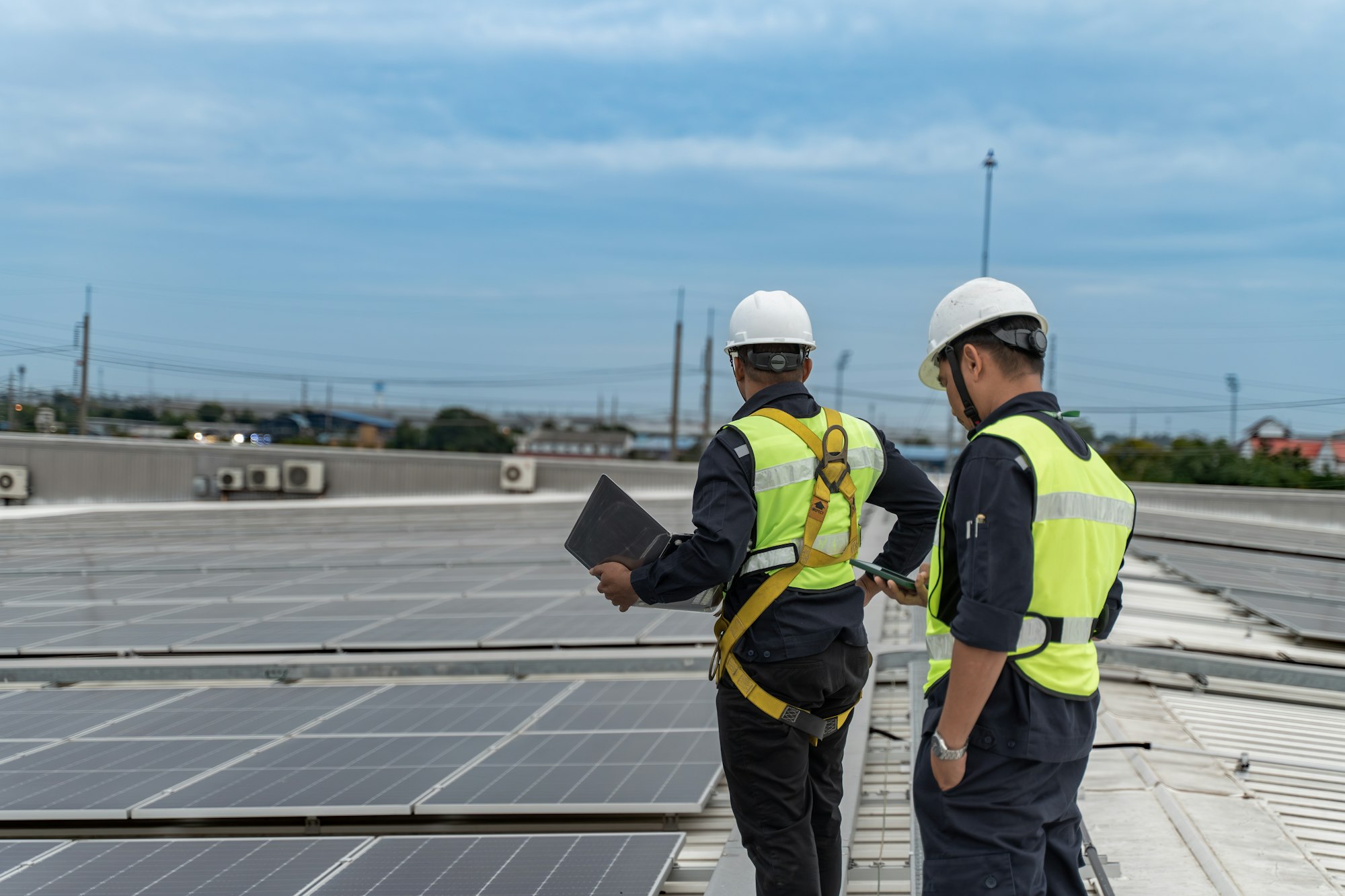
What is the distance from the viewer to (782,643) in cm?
327

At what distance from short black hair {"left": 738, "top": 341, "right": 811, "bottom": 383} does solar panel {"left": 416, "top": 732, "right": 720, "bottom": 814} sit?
5.66ft

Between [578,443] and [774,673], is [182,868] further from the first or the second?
[578,443]

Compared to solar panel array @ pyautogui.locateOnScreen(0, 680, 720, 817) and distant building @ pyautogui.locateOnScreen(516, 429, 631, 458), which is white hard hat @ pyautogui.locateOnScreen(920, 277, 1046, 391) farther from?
distant building @ pyautogui.locateOnScreen(516, 429, 631, 458)

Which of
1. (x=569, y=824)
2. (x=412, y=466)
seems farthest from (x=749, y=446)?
(x=412, y=466)

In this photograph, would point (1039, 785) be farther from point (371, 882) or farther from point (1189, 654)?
point (1189, 654)

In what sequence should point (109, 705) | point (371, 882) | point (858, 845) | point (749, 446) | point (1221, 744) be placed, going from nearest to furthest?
1. point (749, 446)
2. point (371, 882)
3. point (858, 845)
4. point (1221, 744)
5. point (109, 705)

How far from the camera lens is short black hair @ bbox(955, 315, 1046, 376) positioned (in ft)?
8.86

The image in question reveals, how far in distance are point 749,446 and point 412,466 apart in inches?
1190

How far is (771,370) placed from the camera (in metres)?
3.57

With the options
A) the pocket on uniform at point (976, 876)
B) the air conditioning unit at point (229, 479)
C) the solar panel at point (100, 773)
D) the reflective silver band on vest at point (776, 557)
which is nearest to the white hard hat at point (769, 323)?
the reflective silver band on vest at point (776, 557)

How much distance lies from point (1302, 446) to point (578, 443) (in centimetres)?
3821

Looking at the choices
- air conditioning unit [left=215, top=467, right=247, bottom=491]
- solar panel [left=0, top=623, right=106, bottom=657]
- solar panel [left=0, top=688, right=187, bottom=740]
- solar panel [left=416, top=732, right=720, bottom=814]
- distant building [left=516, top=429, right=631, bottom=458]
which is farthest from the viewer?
distant building [left=516, top=429, right=631, bottom=458]

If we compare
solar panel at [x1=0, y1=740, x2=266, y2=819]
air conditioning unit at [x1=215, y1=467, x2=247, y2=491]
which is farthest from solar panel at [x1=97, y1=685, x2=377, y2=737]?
air conditioning unit at [x1=215, y1=467, x2=247, y2=491]

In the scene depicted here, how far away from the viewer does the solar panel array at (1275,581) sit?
28.6 ft
